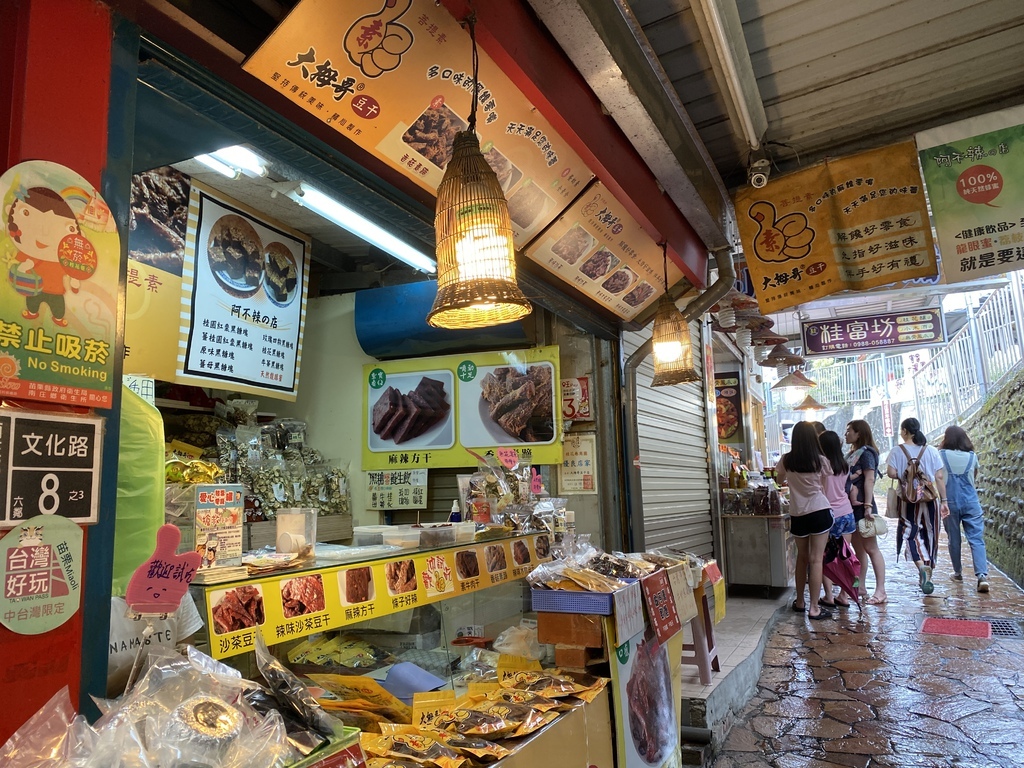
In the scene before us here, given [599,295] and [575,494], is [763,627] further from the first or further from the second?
[599,295]

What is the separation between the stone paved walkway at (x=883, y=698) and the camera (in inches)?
171

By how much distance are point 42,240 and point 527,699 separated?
2.33 meters

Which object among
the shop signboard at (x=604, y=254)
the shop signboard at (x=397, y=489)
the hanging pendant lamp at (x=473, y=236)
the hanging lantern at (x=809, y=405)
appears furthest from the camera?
the hanging lantern at (x=809, y=405)

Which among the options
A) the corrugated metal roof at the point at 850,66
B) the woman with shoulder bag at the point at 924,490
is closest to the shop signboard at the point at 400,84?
the corrugated metal roof at the point at 850,66

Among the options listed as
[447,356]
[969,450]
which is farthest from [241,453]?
[969,450]

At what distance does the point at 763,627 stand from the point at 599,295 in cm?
410

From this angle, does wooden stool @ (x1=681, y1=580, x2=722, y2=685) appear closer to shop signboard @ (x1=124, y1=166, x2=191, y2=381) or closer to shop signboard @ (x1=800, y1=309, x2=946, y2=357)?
shop signboard @ (x1=124, y1=166, x2=191, y2=381)

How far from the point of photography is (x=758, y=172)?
220 inches

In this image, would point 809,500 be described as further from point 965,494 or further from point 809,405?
point 809,405

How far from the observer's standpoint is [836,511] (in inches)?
312

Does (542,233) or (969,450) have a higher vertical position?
(542,233)

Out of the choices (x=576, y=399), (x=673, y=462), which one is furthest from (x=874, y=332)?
(x=576, y=399)

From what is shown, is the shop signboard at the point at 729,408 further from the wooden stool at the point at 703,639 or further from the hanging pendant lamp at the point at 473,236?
the hanging pendant lamp at the point at 473,236

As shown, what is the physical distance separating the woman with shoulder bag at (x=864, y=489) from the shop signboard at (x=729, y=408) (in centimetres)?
482
